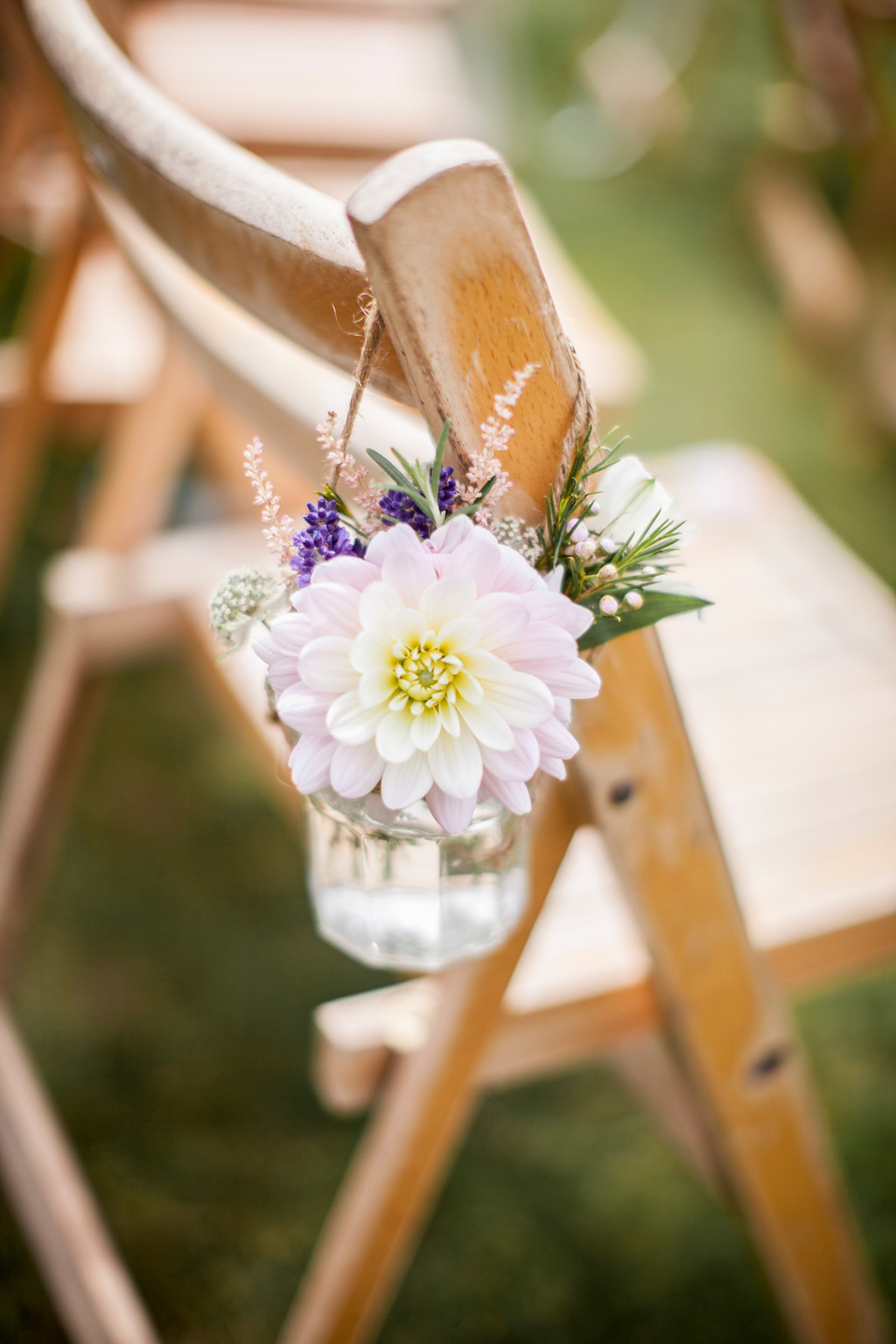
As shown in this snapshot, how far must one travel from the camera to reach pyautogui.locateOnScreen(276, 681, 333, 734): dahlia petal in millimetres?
378

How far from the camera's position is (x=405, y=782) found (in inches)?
15.0

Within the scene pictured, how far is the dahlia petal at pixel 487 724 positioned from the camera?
1.23 ft

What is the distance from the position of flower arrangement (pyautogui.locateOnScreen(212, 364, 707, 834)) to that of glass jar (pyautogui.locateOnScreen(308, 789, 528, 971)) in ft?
0.31

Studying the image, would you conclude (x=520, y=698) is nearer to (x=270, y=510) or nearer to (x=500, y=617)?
(x=500, y=617)

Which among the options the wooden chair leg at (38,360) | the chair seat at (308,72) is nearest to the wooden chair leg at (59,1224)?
the wooden chair leg at (38,360)

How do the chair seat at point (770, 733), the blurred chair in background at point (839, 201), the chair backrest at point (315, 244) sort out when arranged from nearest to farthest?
the chair backrest at point (315, 244) < the chair seat at point (770, 733) < the blurred chair in background at point (839, 201)

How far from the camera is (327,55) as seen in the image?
Result: 72.4 inches

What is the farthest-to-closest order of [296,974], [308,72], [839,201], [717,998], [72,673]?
[839,201] → [308,72] → [296,974] → [72,673] → [717,998]

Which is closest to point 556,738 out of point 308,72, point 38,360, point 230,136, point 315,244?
point 315,244

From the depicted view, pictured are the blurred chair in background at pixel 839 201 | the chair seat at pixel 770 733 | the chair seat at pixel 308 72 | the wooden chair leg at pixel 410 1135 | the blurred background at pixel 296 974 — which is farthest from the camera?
the blurred chair in background at pixel 839 201

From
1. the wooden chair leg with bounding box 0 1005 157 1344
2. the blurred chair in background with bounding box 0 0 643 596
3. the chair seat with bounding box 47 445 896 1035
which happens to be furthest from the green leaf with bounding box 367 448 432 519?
the wooden chair leg with bounding box 0 1005 157 1344

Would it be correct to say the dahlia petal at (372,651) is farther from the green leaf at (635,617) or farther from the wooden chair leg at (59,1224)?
the wooden chair leg at (59,1224)

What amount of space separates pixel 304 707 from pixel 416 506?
97 millimetres

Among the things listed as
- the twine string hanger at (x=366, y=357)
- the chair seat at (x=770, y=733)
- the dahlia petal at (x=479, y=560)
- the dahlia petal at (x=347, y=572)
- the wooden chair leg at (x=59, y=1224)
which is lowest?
the wooden chair leg at (x=59, y=1224)
